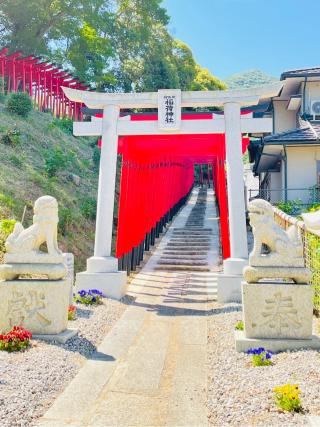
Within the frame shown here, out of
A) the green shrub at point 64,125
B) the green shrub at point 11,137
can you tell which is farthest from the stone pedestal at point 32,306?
the green shrub at point 64,125

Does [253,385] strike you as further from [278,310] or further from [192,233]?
[192,233]

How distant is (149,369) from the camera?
5652 millimetres

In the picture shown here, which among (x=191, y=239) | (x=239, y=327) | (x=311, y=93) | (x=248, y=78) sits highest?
(x=248, y=78)

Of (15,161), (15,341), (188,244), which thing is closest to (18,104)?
(15,161)

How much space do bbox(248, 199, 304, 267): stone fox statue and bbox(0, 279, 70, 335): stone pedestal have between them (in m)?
3.37

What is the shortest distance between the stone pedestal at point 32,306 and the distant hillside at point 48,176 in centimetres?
764

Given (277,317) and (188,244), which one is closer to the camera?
(277,317)

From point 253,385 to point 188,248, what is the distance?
41.9 ft

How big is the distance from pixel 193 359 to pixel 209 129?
627 centimetres

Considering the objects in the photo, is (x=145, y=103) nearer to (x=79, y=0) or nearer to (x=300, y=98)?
(x=300, y=98)

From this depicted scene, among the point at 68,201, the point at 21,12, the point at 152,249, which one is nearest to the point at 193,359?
the point at 152,249

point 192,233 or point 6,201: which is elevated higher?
point 6,201

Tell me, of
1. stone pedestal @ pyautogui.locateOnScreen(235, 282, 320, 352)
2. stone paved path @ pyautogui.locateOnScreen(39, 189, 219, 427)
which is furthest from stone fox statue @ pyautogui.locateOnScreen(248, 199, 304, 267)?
stone paved path @ pyautogui.locateOnScreen(39, 189, 219, 427)

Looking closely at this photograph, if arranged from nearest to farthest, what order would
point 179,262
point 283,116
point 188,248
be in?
point 179,262
point 188,248
point 283,116
